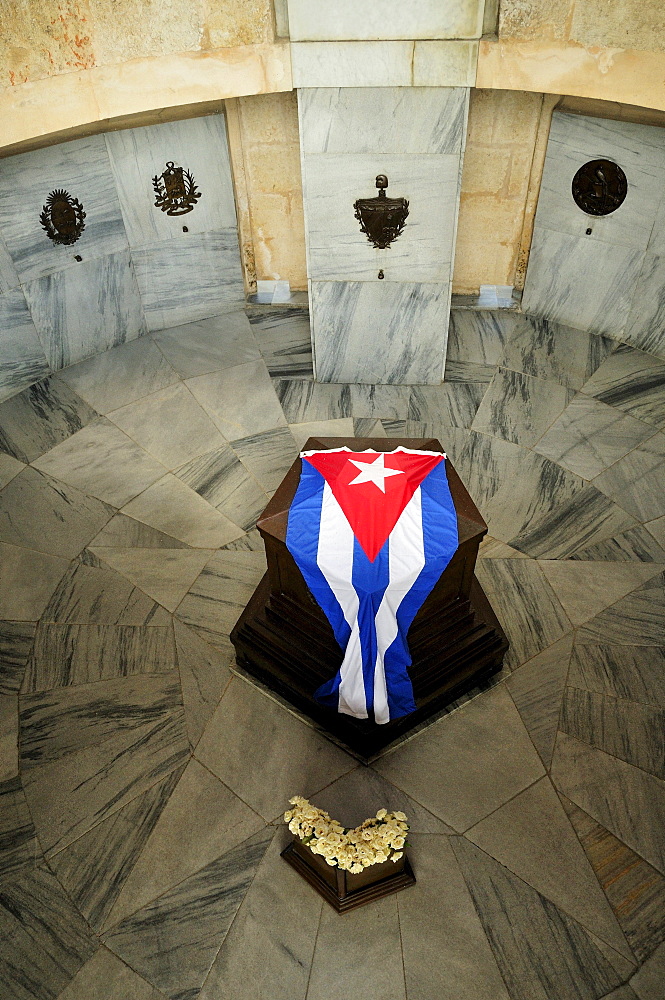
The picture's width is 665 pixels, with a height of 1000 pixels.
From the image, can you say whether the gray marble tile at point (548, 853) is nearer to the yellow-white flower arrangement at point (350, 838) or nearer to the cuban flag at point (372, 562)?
the yellow-white flower arrangement at point (350, 838)

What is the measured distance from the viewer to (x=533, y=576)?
5633 millimetres

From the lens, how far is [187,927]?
3912mm

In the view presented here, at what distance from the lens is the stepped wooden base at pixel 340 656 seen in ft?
15.1

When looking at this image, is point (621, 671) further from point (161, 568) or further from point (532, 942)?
point (161, 568)

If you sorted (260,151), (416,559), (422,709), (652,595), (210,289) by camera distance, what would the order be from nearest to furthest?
(416,559) → (422,709) → (652,595) → (260,151) → (210,289)

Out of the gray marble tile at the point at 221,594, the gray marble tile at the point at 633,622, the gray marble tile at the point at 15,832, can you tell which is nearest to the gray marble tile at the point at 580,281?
the gray marble tile at the point at 633,622

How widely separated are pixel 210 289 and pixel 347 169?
2.75 m

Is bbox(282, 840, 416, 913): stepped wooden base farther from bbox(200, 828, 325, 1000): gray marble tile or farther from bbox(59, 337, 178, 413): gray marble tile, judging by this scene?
bbox(59, 337, 178, 413): gray marble tile

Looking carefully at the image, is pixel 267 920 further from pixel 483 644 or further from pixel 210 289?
pixel 210 289

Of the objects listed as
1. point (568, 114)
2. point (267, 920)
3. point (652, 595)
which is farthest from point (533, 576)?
point (568, 114)

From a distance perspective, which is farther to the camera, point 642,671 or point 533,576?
point 533,576

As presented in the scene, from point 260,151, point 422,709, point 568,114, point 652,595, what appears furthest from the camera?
point 260,151

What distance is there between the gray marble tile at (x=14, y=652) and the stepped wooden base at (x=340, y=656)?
148cm

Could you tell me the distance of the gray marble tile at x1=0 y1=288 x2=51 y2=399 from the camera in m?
7.25
